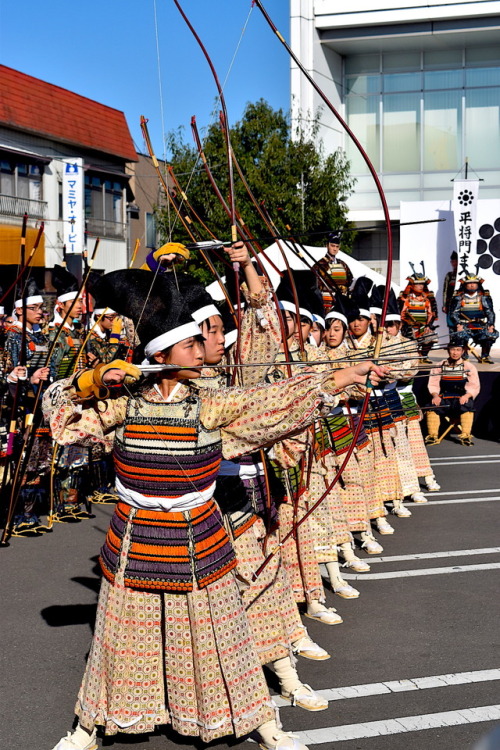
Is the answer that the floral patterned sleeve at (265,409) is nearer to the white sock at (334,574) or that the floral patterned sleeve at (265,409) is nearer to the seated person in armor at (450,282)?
the white sock at (334,574)

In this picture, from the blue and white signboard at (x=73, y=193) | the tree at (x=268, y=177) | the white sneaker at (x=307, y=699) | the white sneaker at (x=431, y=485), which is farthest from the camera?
the blue and white signboard at (x=73, y=193)

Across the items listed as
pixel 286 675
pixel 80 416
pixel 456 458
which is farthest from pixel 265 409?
pixel 456 458

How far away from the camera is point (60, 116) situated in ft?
91.2

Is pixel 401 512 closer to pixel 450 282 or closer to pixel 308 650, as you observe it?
pixel 308 650

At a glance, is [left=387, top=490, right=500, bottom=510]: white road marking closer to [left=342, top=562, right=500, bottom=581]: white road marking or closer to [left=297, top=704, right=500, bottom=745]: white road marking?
[left=342, top=562, right=500, bottom=581]: white road marking

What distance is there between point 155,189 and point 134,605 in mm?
30791

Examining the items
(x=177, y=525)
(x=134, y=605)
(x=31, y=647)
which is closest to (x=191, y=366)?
(x=177, y=525)

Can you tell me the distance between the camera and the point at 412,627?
5.14 m

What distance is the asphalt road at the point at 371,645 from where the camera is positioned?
12.8 feet

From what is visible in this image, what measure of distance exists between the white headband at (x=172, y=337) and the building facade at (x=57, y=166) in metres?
20.0

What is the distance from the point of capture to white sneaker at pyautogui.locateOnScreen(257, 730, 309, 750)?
3588mm

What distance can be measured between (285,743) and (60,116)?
26.2 m

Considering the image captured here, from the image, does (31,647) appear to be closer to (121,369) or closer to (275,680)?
(275,680)

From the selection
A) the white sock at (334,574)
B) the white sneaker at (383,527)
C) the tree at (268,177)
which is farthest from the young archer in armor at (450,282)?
the white sock at (334,574)
